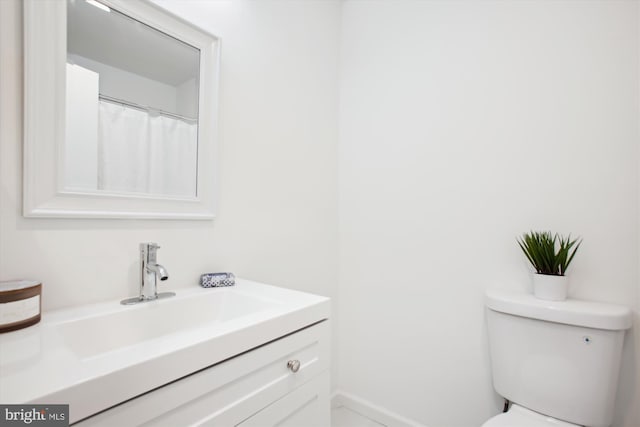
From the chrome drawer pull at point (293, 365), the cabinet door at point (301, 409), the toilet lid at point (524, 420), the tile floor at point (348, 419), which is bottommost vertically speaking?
the tile floor at point (348, 419)

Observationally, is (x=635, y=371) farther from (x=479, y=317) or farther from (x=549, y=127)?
(x=549, y=127)

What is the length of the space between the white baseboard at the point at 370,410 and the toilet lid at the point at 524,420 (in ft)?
1.88

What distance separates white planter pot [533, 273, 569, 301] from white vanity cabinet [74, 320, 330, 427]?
31.5 inches

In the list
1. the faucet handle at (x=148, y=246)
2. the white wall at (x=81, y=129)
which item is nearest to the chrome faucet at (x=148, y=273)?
the faucet handle at (x=148, y=246)

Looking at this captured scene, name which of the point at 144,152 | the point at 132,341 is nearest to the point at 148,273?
the point at 132,341

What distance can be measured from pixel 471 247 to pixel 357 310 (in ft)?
2.28

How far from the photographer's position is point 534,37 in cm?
122

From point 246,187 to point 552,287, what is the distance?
1196 mm

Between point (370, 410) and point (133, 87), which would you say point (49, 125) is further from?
point (370, 410)

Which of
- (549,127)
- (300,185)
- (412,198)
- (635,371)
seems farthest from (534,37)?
(635,371)

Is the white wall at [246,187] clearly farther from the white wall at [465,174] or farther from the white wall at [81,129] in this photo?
the white wall at [465,174]

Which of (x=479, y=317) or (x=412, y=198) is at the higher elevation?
(x=412, y=198)

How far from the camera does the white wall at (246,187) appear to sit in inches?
28.9

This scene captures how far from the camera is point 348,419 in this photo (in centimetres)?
161
